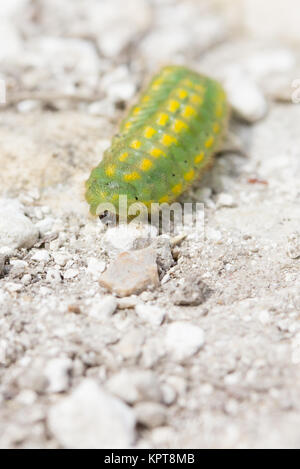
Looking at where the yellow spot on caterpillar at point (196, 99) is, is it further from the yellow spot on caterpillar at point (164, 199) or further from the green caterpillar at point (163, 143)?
the yellow spot on caterpillar at point (164, 199)

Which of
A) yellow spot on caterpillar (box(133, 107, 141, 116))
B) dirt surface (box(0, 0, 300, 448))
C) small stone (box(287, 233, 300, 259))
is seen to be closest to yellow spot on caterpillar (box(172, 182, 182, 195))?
dirt surface (box(0, 0, 300, 448))

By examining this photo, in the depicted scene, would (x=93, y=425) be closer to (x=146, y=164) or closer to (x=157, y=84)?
(x=146, y=164)

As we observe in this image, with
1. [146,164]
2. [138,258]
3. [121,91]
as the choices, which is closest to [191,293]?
[138,258]

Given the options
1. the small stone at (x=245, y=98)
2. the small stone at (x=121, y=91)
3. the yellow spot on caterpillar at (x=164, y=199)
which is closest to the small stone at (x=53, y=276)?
the yellow spot on caterpillar at (x=164, y=199)

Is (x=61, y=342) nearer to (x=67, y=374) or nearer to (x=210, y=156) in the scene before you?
(x=67, y=374)

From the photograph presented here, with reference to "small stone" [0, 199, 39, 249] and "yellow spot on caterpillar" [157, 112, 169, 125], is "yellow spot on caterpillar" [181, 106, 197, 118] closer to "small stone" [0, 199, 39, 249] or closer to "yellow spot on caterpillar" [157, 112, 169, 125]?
"yellow spot on caterpillar" [157, 112, 169, 125]

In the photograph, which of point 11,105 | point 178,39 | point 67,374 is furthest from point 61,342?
point 178,39
